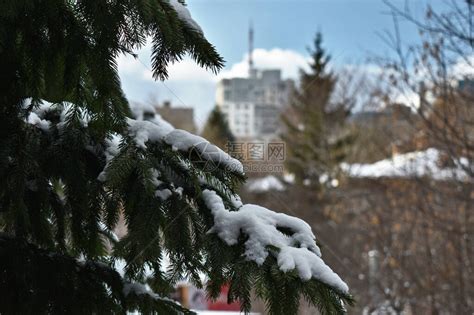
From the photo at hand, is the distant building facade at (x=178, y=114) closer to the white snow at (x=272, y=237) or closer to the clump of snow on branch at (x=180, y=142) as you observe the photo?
the clump of snow on branch at (x=180, y=142)

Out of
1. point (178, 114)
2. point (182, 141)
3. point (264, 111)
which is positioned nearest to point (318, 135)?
point (264, 111)

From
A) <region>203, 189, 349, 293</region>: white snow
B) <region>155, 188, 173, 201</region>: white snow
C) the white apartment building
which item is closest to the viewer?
<region>203, 189, 349, 293</region>: white snow

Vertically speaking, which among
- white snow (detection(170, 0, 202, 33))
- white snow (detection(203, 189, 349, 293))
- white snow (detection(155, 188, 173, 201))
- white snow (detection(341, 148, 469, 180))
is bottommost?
white snow (detection(203, 189, 349, 293))

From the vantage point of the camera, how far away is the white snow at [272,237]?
197 cm

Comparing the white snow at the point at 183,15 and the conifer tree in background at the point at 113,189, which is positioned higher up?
the white snow at the point at 183,15

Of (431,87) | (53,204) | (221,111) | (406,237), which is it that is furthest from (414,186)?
(221,111)

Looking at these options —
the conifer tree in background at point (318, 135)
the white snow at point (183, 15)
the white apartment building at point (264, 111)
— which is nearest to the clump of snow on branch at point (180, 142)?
the white snow at point (183, 15)

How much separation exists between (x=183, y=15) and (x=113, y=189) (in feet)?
1.93

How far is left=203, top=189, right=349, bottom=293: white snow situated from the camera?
1971 mm

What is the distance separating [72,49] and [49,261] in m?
0.77

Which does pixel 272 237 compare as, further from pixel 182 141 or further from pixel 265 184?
pixel 265 184

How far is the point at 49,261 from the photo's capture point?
2418 millimetres

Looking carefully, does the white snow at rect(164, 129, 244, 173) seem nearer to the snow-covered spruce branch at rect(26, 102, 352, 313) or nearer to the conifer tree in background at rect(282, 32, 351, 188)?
the snow-covered spruce branch at rect(26, 102, 352, 313)

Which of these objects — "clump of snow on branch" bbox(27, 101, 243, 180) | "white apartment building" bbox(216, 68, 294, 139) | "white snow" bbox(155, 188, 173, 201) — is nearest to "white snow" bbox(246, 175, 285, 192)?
"white apartment building" bbox(216, 68, 294, 139)
